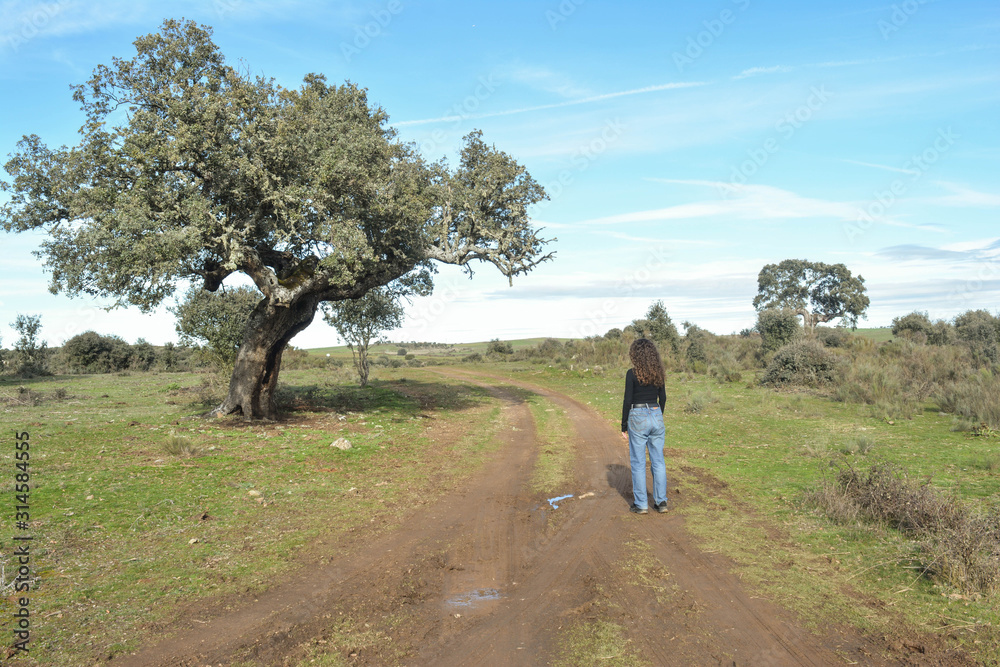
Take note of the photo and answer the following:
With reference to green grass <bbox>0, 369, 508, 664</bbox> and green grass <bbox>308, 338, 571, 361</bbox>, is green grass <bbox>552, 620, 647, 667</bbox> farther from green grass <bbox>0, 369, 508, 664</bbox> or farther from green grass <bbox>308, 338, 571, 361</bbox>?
green grass <bbox>308, 338, 571, 361</bbox>

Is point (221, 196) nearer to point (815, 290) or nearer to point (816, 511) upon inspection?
point (816, 511)

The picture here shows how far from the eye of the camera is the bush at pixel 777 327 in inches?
1297

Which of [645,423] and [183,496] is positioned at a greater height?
[645,423]

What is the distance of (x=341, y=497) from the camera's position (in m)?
8.70

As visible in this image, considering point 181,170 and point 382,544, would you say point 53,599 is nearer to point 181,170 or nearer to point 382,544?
point 382,544

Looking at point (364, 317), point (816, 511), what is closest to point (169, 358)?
point (364, 317)

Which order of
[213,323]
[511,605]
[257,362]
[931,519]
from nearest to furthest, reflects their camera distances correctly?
[511,605] → [931,519] → [257,362] → [213,323]

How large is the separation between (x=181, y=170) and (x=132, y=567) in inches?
396

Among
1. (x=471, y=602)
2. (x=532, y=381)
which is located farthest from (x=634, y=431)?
(x=532, y=381)

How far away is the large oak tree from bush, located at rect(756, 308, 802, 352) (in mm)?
25293

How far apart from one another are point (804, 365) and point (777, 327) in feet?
36.7

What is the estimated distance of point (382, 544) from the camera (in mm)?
6668

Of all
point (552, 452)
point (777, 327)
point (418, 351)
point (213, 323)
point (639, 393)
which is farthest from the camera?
point (418, 351)

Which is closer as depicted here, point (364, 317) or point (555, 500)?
point (555, 500)
